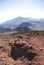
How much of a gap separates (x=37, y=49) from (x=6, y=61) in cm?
484

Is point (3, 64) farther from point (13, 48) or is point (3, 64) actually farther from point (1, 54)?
point (13, 48)

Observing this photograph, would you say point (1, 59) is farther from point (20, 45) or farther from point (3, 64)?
point (20, 45)

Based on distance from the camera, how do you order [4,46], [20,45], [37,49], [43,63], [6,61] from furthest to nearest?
[4,46]
[20,45]
[37,49]
[6,61]
[43,63]

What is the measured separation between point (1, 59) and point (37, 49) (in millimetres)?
5369

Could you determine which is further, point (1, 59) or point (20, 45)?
point (20, 45)

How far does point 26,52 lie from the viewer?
2345cm

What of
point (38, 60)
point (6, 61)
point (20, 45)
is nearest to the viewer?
point (38, 60)

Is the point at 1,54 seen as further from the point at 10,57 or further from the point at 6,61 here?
the point at 6,61

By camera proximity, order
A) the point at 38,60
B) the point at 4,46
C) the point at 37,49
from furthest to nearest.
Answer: the point at 4,46, the point at 37,49, the point at 38,60

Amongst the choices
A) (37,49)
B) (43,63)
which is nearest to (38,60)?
(43,63)

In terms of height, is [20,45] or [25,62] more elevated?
[20,45]

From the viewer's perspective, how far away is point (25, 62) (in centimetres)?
2089

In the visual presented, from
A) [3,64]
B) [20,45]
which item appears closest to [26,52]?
[20,45]

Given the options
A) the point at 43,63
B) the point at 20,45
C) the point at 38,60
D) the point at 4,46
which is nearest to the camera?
the point at 43,63
